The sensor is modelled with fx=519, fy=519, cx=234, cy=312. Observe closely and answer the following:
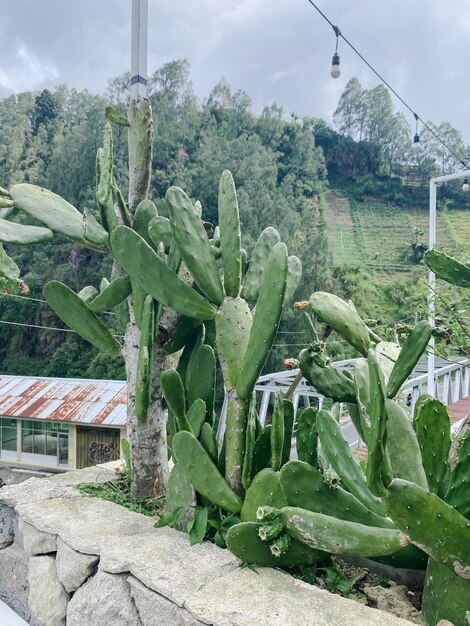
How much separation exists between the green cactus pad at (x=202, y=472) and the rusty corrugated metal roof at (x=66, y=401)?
25.4ft

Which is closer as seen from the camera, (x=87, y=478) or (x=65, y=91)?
(x=87, y=478)

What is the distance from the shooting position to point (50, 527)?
1.73 metres

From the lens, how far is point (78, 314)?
6.82ft

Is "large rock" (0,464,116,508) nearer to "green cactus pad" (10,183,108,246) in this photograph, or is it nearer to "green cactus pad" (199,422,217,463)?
"green cactus pad" (199,422,217,463)

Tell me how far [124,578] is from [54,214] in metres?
1.33

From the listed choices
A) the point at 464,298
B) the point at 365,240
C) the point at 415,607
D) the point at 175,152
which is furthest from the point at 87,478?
the point at 365,240

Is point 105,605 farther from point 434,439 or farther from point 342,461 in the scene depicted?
point 434,439

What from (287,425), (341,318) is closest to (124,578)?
(287,425)

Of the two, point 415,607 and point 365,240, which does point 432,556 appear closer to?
point 415,607

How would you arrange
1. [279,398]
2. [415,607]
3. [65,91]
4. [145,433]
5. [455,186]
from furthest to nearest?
[455,186]
[65,91]
[145,433]
[279,398]
[415,607]

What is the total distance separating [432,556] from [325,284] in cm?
1881

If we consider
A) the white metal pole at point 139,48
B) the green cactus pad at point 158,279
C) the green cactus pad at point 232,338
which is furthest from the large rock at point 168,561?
the white metal pole at point 139,48

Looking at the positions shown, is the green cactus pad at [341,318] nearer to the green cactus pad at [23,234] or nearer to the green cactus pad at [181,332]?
the green cactus pad at [181,332]

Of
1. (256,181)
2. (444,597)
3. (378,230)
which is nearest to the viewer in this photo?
(444,597)
